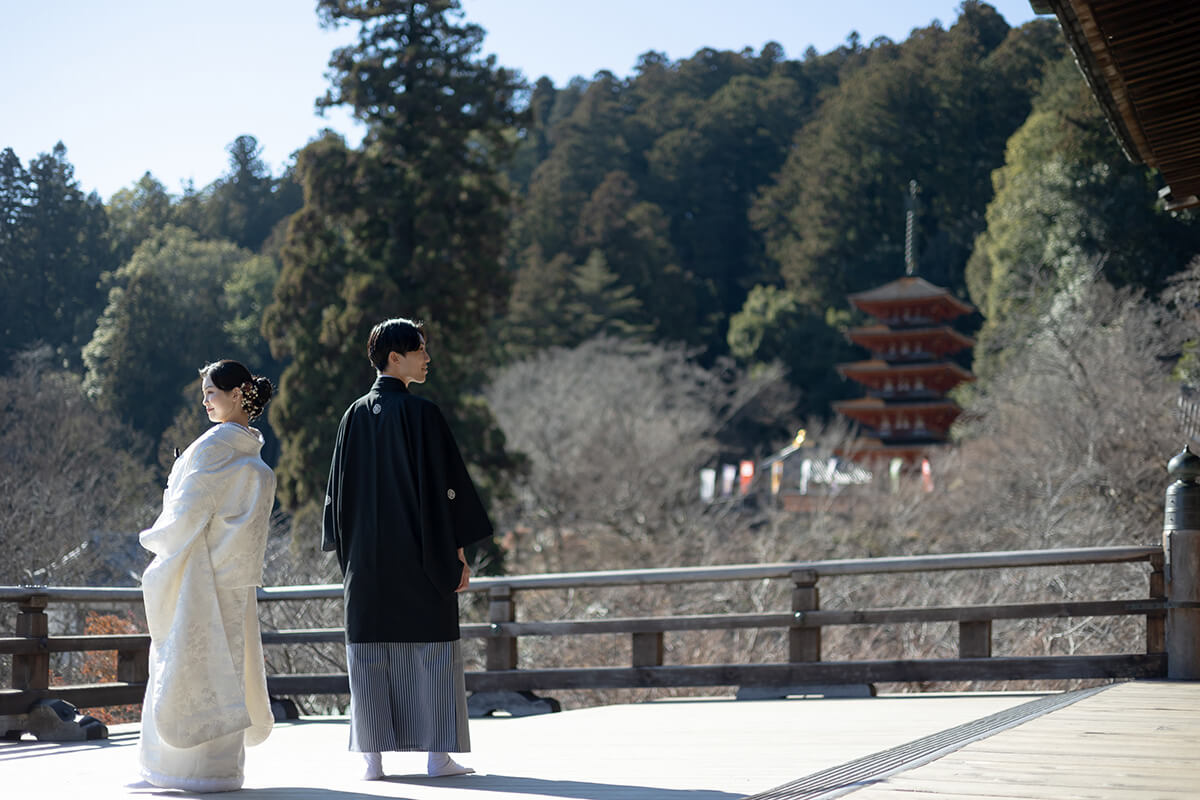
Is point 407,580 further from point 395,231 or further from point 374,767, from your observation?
point 395,231

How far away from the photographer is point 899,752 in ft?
13.0

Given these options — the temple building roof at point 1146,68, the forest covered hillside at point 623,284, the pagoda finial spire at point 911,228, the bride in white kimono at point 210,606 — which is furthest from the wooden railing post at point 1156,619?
the pagoda finial spire at point 911,228

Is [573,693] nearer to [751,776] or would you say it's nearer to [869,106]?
[751,776]

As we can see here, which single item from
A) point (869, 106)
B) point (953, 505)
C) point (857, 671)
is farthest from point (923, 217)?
point (857, 671)

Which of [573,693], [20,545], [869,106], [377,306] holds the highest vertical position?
[869,106]

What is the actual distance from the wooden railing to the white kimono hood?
7.02 feet

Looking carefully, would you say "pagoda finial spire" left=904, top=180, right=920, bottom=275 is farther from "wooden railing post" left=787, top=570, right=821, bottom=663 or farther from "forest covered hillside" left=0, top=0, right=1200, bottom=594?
"wooden railing post" left=787, top=570, right=821, bottom=663

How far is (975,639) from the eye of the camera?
6.37 meters

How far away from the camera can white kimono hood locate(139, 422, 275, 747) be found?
381cm

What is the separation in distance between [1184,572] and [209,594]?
4271mm

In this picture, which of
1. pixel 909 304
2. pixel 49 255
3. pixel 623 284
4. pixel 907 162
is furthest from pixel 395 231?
pixel 907 162

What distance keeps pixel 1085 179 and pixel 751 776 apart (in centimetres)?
3058

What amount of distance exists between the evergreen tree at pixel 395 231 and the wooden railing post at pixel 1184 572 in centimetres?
1563

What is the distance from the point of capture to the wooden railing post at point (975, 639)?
6.36 meters
